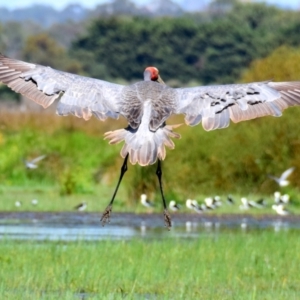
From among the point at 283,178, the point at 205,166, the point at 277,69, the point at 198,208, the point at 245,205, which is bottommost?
the point at 198,208

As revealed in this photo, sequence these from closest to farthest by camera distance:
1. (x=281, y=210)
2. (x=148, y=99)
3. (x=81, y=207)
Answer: (x=148, y=99) → (x=281, y=210) → (x=81, y=207)

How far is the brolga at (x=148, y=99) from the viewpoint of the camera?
9773 mm

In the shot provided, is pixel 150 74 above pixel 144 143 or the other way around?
above

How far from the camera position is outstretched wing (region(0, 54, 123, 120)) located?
9945mm

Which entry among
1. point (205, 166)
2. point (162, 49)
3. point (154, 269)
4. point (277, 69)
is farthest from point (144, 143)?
point (162, 49)

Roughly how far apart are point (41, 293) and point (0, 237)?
529cm

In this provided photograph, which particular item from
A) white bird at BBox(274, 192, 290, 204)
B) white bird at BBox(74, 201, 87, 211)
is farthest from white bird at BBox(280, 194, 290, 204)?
white bird at BBox(74, 201, 87, 211)

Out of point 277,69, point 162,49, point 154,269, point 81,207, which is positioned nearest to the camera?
point 154,269

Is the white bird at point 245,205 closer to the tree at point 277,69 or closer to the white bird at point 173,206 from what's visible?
the white bird at point 173,206

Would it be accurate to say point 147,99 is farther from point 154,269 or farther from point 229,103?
point 154,269

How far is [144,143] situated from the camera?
31.1 ft

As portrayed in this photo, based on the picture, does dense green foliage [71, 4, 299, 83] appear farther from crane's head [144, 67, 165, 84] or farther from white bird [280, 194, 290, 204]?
crane's head [144, 67, 165, 84]

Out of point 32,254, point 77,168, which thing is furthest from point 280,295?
point 77,168

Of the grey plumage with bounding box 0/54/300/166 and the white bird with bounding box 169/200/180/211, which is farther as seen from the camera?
the white bird with bounding box 169/200/180/211
